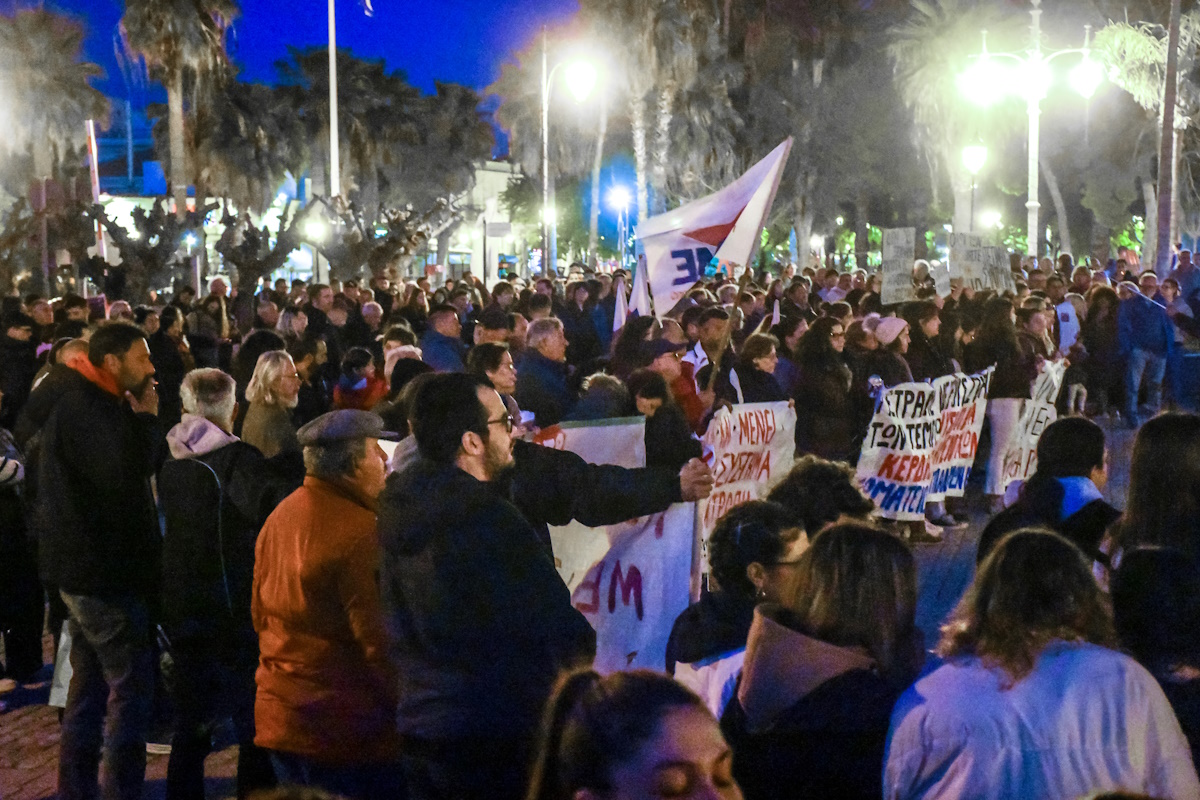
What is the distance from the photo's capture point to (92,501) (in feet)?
16.0

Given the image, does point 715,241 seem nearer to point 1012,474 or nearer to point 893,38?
point 1012,474

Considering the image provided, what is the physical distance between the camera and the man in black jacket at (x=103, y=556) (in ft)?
15.7

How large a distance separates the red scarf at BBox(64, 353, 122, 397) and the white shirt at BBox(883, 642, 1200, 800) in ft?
11.3

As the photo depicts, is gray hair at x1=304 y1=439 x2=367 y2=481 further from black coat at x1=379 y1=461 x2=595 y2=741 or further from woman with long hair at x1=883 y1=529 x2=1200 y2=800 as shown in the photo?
woman with long hair at x1=883 y1=529 x2=1200 y2=800

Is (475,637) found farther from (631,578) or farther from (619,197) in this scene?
(619,197)

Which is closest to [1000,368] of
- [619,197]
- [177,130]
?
[177,130]

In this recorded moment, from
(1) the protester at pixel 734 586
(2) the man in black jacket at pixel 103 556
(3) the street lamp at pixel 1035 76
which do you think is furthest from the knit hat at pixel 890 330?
(3) the street lamp at pixel 1035 76

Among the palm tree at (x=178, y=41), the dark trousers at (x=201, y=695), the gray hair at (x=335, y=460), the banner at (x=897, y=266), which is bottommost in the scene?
the dark trousers at (x=201, y=695)

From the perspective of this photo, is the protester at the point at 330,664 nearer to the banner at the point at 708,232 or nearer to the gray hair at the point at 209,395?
the gray hair at the point at 209,395

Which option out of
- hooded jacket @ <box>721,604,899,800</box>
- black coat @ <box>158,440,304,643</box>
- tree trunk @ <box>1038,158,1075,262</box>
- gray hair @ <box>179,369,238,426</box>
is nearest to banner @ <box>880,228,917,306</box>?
gray hair @ <box>179,369,238,426</box>

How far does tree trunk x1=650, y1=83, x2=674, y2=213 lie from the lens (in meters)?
37.5

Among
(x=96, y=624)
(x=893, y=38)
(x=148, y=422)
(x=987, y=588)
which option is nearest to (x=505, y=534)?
(x=987, y=588)

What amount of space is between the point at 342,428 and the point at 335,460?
0.11 meters

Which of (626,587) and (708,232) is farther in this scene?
(708,232)
